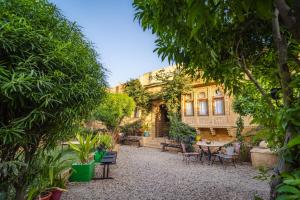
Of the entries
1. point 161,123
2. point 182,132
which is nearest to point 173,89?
point 182,132

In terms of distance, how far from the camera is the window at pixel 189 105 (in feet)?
44.4

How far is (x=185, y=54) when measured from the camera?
234cm

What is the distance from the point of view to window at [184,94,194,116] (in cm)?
1353

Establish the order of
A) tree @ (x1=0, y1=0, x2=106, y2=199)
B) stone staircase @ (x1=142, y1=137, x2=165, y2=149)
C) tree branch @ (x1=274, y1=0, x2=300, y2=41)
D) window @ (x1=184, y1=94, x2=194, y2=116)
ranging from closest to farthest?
tree branch @ (x1=274, y1=0, x2=300, y2=41) → tree @ (x1=0, y1=0, x2=106, y2=199) → window @ (x1=184, y1=94, x2=194, y2=116) → stone staircase @ (x1=142, y1=137, x2=165, y2=149)

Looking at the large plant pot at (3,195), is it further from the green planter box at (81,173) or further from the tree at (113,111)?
the tree at (113,111)

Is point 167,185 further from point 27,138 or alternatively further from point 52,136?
point 27,138

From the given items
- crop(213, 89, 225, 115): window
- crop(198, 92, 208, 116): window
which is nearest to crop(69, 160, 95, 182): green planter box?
crop(213, 89, 225, 115): window

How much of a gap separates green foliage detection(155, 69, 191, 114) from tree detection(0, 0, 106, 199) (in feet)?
37.1

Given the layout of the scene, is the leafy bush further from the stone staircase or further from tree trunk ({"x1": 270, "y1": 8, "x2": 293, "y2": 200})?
tree trunk ({"x1": 270, "y1": 8, "x2": 293, "y2": 200})

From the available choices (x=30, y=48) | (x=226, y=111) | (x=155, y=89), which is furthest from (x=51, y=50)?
(x=155, y=89)

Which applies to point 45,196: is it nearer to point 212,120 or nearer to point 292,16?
point 292,16

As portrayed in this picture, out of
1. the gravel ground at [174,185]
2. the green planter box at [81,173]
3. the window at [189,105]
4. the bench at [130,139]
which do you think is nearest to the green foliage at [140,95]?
the bench at [130,139]

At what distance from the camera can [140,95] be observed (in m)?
16.2

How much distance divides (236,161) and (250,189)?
13.4 feet
